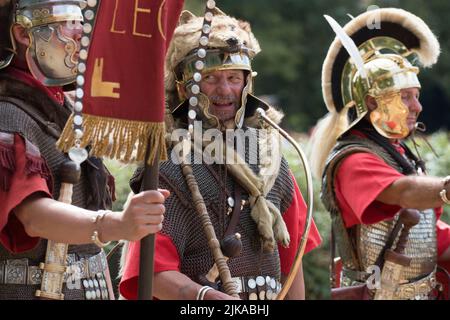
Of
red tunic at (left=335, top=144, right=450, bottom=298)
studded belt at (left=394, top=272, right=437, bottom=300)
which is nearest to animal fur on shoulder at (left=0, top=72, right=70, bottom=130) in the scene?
red tunic at (left=335, top=144, right=450, bottom=298)

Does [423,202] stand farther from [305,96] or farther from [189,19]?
[305,96]

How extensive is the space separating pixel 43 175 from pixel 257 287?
1.25 m

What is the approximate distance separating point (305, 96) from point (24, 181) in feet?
66.1

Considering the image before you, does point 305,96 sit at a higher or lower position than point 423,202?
higher

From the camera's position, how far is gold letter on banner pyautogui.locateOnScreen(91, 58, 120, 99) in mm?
4281

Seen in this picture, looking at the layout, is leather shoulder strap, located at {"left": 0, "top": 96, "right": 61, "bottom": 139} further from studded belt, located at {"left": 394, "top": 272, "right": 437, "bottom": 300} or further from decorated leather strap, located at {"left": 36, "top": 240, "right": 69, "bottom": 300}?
studded belt, located at {"left": 394, "top": 272, "right": 437, "bottom": 300}

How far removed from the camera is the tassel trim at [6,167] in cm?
467

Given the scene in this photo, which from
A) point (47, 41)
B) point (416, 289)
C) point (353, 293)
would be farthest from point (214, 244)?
point (416, 289)

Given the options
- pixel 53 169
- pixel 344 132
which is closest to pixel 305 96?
pixel 344 132

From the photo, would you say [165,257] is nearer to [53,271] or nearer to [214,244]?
[214,244]

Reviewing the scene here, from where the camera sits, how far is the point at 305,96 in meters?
A: 24.6

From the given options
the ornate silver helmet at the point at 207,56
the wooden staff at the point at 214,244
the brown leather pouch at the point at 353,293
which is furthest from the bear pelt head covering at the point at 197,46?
the brown leather pouch at the point at 353,293

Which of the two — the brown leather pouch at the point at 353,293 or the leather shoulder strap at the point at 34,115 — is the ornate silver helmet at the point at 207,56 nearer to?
the leather shoulder strap at the point at 34,115

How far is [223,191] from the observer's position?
5414 mm
